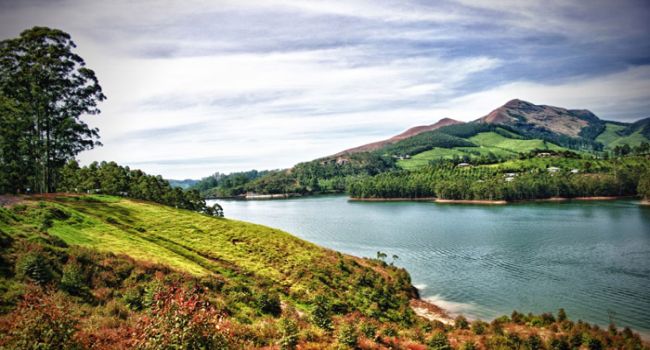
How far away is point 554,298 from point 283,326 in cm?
3716

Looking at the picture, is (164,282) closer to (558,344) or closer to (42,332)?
(42,332)

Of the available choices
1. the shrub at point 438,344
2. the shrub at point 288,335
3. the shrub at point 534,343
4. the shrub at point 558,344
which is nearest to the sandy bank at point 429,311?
the shrub at point 558,344

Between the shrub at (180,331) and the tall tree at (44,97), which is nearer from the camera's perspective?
the shrub at (180,331)

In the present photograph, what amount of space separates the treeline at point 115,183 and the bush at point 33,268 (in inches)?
1711

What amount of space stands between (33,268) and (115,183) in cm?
4622

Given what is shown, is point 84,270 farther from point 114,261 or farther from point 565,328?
point 565,328

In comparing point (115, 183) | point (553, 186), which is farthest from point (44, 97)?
point (553, 186)

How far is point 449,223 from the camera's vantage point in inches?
3880

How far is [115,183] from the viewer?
58.8 meters

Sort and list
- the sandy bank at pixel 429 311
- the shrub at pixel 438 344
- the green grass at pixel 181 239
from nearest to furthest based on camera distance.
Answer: the shrub at pixel 438 344, the green grass at pixel 181 239, the sandy bank at pixel 429 311

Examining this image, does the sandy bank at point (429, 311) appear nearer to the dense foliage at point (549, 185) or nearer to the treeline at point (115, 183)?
the treeline at point (115, 183)

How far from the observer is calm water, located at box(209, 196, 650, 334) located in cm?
3925

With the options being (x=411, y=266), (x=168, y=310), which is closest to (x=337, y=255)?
(x=411, y=266)

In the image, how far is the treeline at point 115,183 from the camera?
57.7 m
